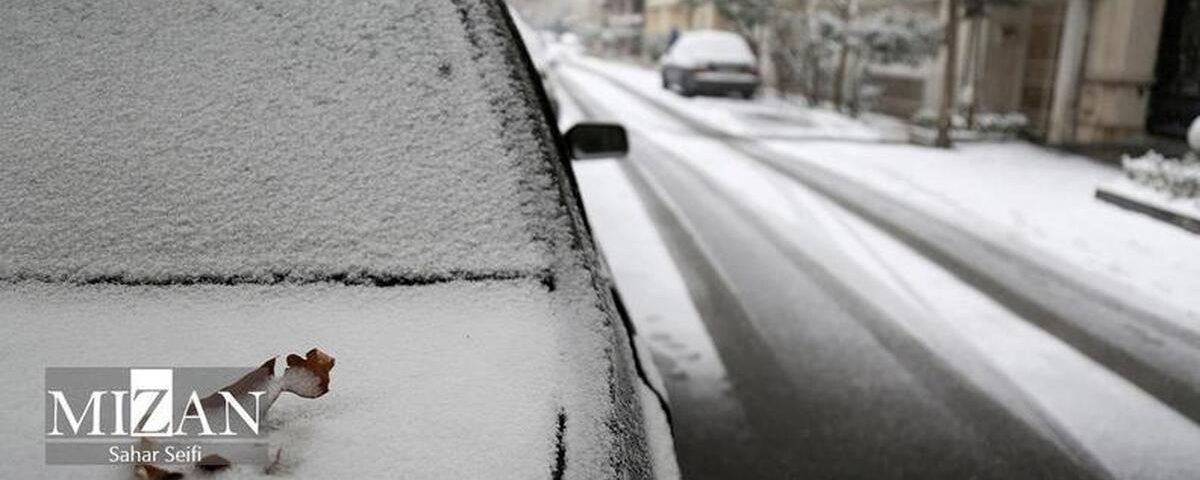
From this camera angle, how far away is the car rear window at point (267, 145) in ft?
5.16

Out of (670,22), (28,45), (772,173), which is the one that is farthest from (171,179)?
(670,22)

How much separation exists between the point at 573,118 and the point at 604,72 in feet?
61.1

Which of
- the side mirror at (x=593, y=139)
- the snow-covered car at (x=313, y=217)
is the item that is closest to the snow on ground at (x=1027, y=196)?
the side mirror at (x=593, y=139)

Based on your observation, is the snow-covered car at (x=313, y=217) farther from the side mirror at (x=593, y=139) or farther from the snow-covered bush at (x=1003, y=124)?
the snow-covered bush at (x=1003, y=124)

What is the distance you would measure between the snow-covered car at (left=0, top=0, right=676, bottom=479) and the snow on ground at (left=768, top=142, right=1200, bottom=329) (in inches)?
210

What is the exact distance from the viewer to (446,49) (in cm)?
172

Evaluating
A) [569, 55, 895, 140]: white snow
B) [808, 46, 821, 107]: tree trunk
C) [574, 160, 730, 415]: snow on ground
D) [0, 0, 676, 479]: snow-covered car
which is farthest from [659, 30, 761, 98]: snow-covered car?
[0, 0, 676, 479]: snow-covered car

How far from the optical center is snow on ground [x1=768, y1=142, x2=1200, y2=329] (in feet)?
21.9

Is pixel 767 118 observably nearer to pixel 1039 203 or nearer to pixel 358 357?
pixel 1039 203

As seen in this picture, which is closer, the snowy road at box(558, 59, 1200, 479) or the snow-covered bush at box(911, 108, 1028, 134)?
the snowy road at box(558, 59, 1200, 479)

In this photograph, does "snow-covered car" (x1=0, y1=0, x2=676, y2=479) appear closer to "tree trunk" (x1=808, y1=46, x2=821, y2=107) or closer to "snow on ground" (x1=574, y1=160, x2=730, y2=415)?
"snow on ground" (x1=574, y1=160, x2=730, y2=415)

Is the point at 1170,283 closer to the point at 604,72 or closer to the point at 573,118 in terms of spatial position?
the point at 573,118

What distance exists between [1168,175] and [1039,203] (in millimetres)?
1317

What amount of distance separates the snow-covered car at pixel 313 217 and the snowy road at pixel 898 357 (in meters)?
1.99
